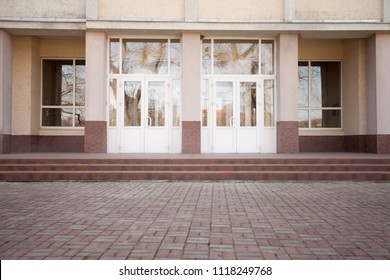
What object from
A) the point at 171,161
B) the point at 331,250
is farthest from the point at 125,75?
the point at 331,250

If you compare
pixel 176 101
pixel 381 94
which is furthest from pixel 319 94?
pixel 176 101

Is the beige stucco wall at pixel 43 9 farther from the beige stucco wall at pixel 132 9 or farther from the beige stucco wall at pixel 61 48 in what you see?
the beige stucco wall at pixel 61 48

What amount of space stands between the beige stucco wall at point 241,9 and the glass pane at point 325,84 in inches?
145

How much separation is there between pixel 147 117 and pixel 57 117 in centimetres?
439

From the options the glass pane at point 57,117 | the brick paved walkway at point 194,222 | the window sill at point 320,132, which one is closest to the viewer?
the brick paved walkway at point 194,222

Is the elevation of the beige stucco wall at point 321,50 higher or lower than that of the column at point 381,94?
higher

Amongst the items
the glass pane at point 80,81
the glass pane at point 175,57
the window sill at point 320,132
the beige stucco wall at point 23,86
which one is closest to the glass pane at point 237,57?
the glass pane at point 175,57

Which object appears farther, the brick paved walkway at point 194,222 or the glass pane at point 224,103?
the glass pane at point 224,103

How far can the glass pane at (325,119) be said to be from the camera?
15.8 meters

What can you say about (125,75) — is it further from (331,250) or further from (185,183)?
(331,250)

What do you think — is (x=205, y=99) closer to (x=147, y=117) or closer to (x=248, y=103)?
(x=248, y=103)

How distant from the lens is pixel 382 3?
13.3 m

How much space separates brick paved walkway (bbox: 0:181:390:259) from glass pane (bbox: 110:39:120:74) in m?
6.63

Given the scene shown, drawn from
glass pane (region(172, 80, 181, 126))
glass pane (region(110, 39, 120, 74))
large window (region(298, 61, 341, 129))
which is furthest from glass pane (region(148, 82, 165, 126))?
large window (region(298, 61, 341, 129))
